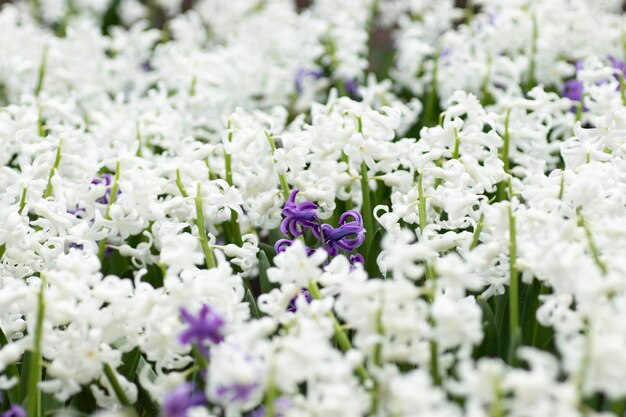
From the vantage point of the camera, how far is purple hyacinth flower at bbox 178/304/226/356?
1570 millimetres

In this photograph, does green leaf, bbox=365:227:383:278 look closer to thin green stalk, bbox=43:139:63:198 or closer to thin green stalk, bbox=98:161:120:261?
thin green stalk, bbox=98:161:120:261

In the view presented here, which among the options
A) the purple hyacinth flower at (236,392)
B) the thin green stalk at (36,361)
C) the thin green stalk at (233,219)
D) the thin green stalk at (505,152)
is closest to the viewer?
the purple hyacinth flower at (236,392)

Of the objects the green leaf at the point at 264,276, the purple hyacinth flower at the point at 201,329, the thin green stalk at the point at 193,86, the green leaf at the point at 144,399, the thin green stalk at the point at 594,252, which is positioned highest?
the thin green stalk at the point at 594,252

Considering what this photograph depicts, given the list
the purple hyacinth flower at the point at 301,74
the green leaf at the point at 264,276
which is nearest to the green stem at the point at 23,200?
the green leaf at the point at 264,276

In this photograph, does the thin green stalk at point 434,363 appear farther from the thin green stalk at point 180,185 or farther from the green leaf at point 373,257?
the thin green stalk at point 180,185

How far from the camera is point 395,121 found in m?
2.38

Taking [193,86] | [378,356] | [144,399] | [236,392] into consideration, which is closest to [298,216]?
[144,399]

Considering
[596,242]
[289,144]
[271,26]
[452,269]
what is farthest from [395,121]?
[271,26]

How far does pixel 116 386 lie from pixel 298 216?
657 millimetres

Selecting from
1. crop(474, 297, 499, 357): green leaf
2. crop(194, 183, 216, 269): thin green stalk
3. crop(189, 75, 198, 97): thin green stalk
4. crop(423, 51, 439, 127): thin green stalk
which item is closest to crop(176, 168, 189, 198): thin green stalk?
crop(194, 183, 216, 269): thin green stalk

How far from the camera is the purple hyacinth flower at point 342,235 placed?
218cm

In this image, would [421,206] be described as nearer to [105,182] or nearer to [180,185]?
[180,185]

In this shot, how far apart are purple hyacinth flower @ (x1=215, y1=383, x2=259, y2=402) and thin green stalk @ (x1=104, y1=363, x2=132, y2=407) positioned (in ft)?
1.34

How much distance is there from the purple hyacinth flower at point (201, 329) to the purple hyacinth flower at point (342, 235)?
2.03 feet
